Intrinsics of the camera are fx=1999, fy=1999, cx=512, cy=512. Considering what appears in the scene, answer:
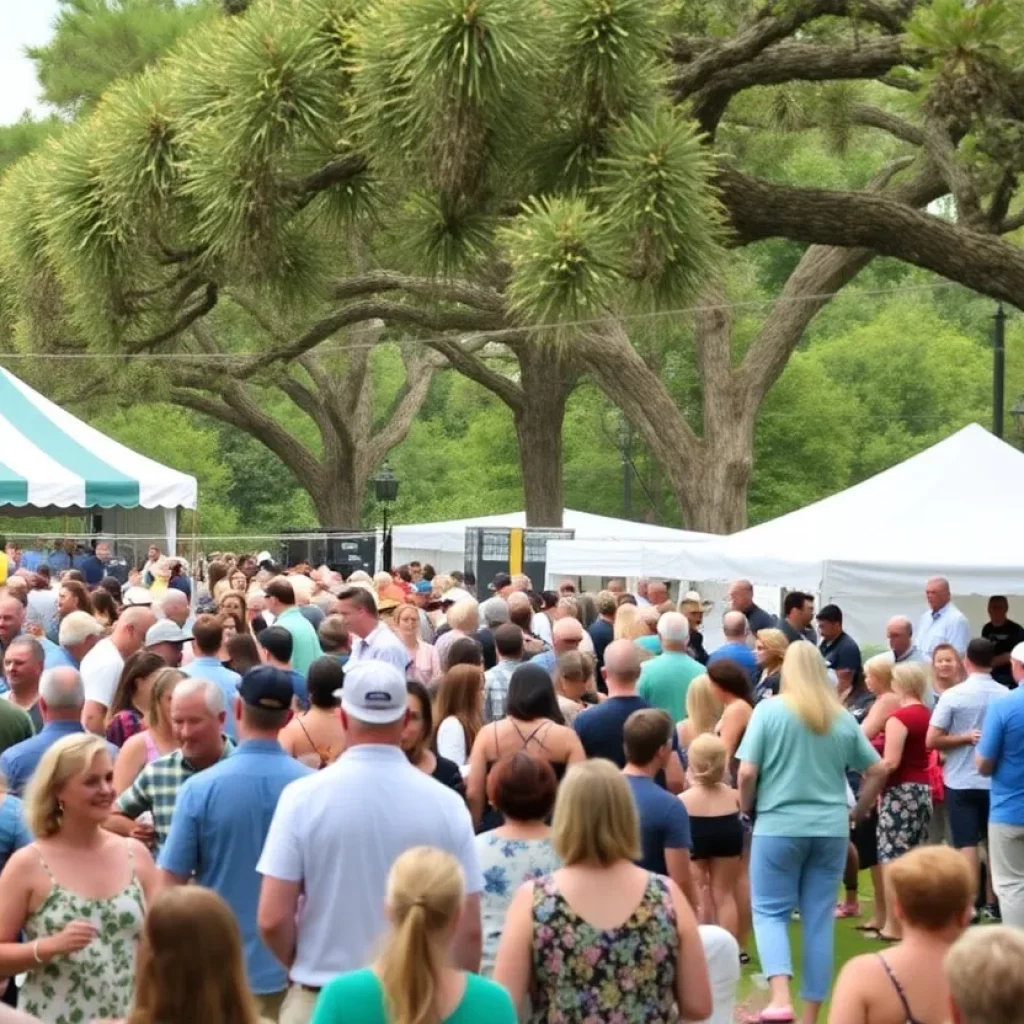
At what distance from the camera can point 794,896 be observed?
311 inches

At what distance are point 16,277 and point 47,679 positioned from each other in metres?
8.81

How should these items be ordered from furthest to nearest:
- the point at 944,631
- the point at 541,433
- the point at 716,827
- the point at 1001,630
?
the point at 541,433
the point at 1001,630
the point at 944,631
the point at 716,827

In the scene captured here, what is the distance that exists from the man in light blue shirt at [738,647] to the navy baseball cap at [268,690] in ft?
16.9

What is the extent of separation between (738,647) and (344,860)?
6713mm

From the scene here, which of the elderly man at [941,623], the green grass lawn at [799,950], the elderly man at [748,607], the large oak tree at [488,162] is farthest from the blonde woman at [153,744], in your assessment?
the elderly man at [941,623]

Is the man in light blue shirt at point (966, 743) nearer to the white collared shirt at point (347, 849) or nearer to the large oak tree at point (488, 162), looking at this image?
the large oak tree at point (488, 162)

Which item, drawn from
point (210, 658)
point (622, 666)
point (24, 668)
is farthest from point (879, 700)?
point (24, 668)

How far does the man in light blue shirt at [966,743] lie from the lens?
9.75 meters

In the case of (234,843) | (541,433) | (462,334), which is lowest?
(234,843)

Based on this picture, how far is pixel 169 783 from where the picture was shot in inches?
238

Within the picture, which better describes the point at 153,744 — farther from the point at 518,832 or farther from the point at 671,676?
the point at 671,676

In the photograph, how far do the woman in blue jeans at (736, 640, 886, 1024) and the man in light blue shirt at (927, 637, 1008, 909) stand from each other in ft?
6.58

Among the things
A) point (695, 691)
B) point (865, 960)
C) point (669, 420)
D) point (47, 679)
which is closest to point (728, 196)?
point (695, 691)

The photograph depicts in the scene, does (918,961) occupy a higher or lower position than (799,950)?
higher
